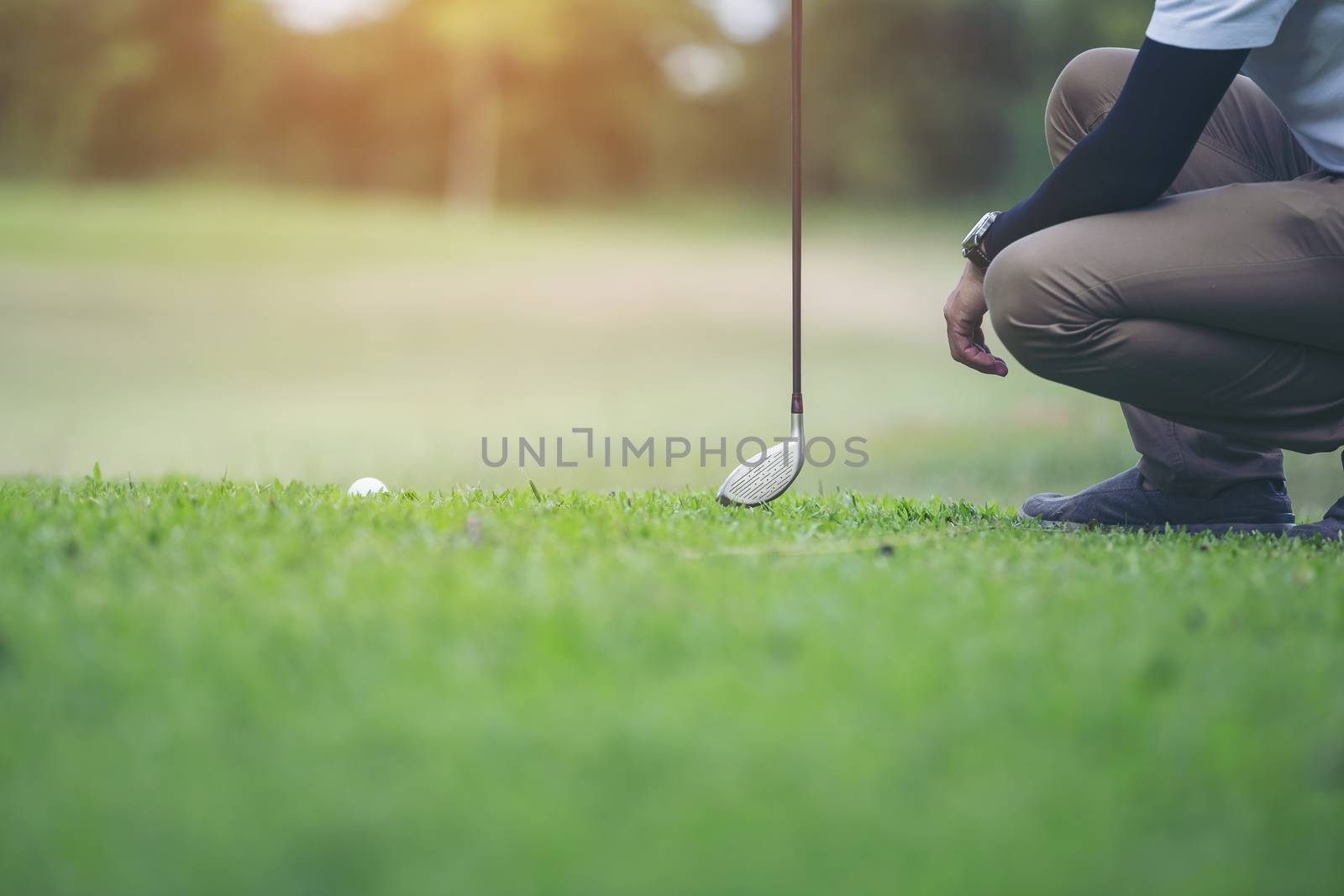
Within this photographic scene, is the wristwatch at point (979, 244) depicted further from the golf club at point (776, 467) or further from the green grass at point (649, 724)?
the green grass at point (649, 724)

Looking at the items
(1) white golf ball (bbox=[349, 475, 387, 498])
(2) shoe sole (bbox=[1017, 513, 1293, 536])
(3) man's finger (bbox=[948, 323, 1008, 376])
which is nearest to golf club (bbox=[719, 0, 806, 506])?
(3) man's finger (bbox=[948, 323, 1008, 376])

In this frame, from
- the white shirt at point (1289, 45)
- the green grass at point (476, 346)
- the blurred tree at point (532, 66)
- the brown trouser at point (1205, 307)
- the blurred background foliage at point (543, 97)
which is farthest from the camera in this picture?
the blurred tree at point (532, 66)

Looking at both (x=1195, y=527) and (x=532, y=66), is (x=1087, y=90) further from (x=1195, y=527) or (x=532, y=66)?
(x=532, y=66)

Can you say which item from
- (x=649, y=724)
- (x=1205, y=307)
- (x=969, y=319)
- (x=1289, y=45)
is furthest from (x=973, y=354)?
(x=649, y=724)

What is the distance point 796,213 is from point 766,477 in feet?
2.36

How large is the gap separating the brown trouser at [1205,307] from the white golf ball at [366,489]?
5.44 ft

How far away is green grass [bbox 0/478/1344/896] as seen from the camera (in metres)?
1.09

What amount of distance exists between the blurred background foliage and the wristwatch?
18.4m

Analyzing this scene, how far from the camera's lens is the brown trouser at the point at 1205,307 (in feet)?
8.04

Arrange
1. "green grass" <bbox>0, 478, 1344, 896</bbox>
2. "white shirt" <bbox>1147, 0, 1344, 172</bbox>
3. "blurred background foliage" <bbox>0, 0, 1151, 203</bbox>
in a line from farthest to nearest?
"blurred background foliage" <bbox>0, 0, 1151, 203</bbox>
"white shirt" <bbox>1147, 0, 1344, 172</bbox>
"green grass" <bbox>0, 478, 1344, 896</bbox>

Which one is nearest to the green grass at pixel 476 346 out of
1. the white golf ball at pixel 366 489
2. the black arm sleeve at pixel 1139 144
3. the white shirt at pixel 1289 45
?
the white golf ball at pixel 366 489

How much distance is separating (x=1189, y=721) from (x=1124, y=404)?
5.81 ft

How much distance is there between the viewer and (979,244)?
2.68 metres

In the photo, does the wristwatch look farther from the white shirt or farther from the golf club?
the white shirt
